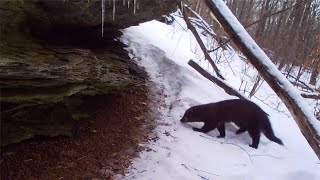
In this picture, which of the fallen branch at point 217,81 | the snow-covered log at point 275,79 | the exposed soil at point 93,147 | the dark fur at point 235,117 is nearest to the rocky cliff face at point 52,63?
the exposed soil at point 93,147

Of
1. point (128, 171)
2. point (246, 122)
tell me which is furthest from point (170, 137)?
point (246, 122)

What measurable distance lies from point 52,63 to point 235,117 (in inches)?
107

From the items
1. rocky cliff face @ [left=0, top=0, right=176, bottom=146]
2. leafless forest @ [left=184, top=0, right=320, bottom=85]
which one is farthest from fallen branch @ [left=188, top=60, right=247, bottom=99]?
leafless forest @ [left=184, top=0, right=320, bottom=85]

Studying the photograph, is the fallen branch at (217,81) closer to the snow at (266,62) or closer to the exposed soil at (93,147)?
the exposed soil at (93,147)

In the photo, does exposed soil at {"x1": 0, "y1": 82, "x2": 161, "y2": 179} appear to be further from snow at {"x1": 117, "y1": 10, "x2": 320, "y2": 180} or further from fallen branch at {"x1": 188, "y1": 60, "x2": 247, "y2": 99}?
fallen branch at {"x1": 188, "y1": 60, "x2": 247, "y2": 99}

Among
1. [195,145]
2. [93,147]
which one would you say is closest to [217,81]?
[195,145]

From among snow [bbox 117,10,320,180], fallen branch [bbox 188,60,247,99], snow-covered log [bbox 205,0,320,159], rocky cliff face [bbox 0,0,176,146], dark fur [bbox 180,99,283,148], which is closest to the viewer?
snow-covered log [bbox 205,0,320,159]

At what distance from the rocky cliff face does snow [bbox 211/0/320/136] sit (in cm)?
144

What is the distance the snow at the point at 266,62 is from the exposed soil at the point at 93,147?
5.86ft

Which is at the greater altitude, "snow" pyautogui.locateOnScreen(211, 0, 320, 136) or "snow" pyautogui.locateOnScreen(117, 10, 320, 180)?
"snow" pyautogui.locateOnScreen(211, 0, 320, 136)

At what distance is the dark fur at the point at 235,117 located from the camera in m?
4.67

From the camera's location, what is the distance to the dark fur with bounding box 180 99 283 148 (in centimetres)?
467

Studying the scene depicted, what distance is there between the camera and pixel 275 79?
273 cm

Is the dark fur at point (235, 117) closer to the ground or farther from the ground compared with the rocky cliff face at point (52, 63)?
closer to the ground
